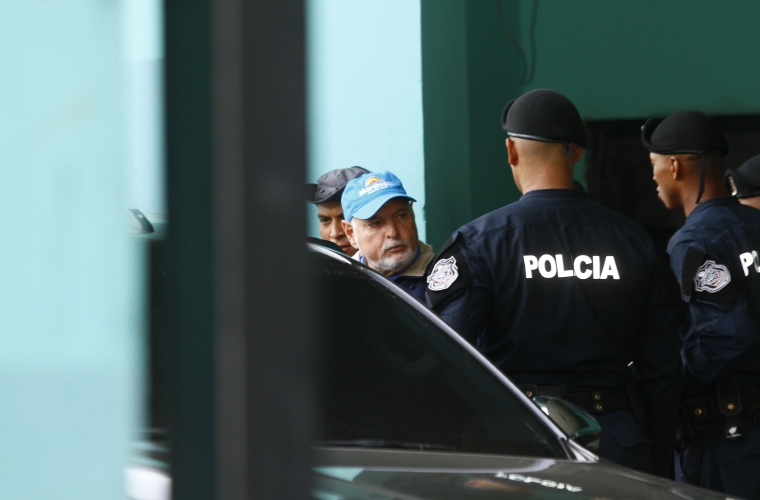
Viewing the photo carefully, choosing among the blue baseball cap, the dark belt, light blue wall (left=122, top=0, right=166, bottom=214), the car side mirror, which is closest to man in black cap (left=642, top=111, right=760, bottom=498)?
the dark belt

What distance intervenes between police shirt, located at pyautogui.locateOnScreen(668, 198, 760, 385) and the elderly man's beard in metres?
0.84

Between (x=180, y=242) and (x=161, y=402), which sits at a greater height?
(x=180, y=242)

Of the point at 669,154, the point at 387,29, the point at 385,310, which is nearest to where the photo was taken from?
the point at 385,310

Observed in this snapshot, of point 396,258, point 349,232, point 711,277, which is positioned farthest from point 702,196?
point 349,232

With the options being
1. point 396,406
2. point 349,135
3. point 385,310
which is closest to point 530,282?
point 385,310

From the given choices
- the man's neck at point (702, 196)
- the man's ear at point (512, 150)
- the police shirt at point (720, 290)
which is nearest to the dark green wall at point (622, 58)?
the man's neck at point (702, 196)

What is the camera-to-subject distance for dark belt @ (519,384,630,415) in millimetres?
2662

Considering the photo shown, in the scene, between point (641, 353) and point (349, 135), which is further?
point (349, 135)

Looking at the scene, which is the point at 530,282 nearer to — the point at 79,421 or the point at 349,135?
the point at 349,135

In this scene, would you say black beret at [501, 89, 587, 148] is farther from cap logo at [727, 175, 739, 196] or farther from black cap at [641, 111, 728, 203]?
cap logo at [727, 175, 739, 196]

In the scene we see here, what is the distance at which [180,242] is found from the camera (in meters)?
→ 0.63

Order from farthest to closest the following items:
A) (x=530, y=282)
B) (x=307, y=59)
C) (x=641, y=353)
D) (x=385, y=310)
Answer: (x=641, y=353) → (x=530, y=282) → (x=385, y=310) → (x=307, y=59)

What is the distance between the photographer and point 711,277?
3.00 meters

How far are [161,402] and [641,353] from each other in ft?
7.56
